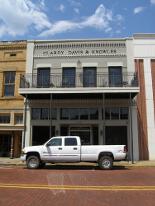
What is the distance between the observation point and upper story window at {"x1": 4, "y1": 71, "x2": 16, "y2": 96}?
23703 millimetres

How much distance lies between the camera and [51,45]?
23641 millimetres

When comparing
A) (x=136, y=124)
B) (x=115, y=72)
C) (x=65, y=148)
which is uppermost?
(x=115, y=72)

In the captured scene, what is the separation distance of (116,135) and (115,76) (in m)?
4.56

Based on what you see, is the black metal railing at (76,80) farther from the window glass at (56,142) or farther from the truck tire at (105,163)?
the truck tire at (105,163)

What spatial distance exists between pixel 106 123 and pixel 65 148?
6.11 metres

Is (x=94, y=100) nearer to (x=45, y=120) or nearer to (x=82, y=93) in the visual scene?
(x=82, y=93)

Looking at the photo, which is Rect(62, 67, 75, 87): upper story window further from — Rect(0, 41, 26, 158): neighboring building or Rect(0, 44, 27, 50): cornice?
Rect(0, 44, 27, 50): cornice

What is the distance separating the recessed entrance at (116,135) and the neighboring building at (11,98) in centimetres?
662

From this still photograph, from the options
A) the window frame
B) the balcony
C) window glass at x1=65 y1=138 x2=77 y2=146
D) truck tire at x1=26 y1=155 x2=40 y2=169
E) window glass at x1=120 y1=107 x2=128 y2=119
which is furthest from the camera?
the window frame

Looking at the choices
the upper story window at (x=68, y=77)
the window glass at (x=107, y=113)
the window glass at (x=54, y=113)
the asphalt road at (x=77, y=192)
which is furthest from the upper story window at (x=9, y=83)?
the asphalt road at (x=77, y=192)

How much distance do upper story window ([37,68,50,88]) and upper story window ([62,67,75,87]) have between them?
1.25 meters

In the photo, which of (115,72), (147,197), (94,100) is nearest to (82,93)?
(94,100)

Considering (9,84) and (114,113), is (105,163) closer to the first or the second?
(114,113)

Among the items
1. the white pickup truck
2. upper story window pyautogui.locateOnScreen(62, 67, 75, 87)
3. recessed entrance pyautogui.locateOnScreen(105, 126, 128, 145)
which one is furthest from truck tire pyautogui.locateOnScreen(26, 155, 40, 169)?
upper story window pyautogui.locateOnScreen(62, 67, 75, 87)
